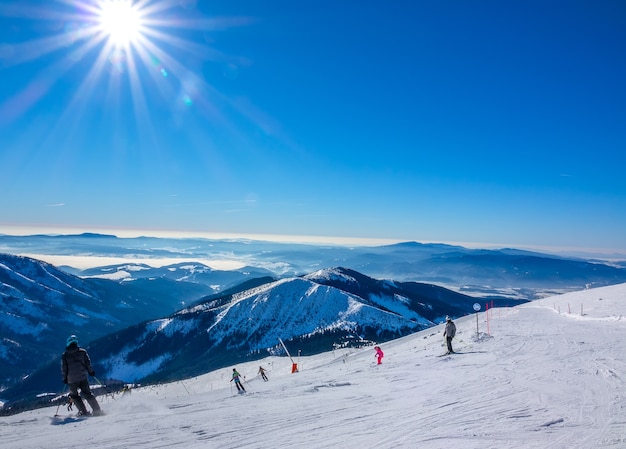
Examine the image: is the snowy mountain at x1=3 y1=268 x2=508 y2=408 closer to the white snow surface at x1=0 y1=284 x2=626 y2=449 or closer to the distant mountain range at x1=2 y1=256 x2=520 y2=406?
the distant mountain range at x1=2 y1=256 x2=520 y2=406

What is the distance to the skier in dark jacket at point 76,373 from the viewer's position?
12344mm

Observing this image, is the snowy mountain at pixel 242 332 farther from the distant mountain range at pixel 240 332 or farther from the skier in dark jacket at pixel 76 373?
the skier in dark jacket at pixel 76 373

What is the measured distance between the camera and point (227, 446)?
28.8 ft

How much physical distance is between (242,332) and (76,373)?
507ft

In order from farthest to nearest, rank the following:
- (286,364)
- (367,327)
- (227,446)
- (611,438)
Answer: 1. (367,327)
2. (286,364)
3. (227,446)
4. (611,438)

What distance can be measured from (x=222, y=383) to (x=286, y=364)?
1262cm

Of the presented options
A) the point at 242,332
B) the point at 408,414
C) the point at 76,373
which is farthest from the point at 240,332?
the point at 408,414

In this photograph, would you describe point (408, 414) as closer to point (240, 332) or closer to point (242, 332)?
point (242, 332)

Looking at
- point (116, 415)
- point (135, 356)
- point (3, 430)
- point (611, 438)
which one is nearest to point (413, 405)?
point (611, 438)

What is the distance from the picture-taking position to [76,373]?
490 inches

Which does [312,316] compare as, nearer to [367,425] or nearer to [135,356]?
[135,356]

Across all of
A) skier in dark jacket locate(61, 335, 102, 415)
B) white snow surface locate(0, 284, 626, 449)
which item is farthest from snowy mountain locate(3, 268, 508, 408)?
skier in dark jacket locate(61, 335, 102, 415)

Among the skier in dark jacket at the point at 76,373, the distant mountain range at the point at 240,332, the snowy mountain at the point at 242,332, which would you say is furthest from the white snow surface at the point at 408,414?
the snowy mountain at the point at 242,332

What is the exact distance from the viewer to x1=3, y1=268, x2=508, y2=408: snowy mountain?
5413 inches
